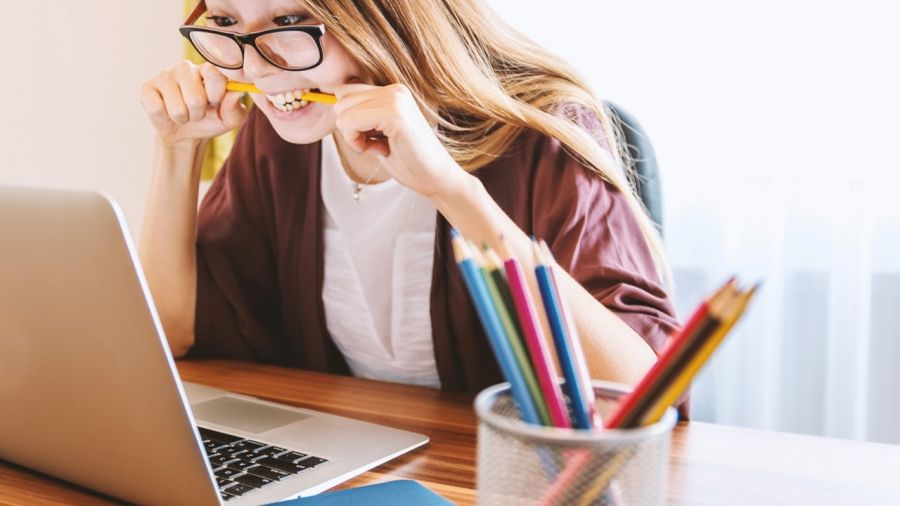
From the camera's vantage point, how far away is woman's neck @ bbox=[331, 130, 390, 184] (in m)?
1.24

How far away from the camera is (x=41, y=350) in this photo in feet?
1.93

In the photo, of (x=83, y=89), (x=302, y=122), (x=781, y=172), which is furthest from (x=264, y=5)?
(x=83, y=89)

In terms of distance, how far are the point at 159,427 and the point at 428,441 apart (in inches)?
10.7

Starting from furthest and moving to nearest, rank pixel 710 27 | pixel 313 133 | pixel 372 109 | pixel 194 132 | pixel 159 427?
pixel 710 27
pixel 194 132
pixel 313 133
pixel 372 109
pixel 159 427

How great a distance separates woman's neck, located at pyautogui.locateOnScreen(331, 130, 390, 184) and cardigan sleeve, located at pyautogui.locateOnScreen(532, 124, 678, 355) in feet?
0.87

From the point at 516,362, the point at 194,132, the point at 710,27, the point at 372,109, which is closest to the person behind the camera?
the point at 516,362

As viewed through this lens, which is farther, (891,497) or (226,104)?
(226,104)

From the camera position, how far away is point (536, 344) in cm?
38

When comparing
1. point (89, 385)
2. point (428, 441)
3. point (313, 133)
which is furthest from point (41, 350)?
point (313, 133)

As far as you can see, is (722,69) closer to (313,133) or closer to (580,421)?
(313,133)

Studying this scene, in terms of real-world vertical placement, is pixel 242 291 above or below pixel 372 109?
below

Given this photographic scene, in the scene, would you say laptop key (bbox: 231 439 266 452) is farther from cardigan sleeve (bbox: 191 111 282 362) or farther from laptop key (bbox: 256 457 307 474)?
cardigan sleeve (bbox: 191 111 282 362)

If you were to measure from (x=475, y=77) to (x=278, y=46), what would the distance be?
0.76 ft

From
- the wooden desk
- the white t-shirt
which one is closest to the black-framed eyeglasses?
the white t-shirt
